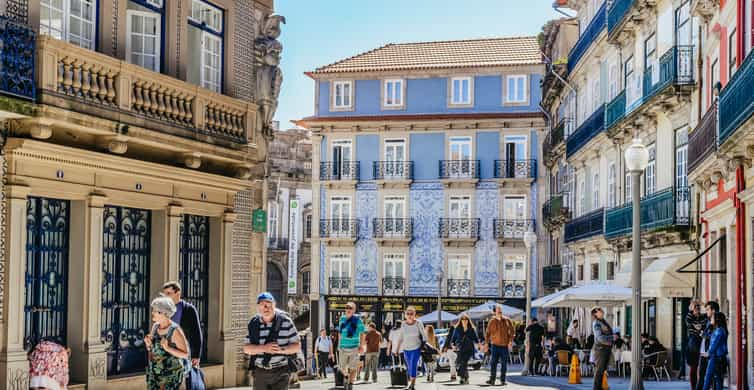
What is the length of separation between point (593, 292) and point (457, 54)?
29935 millimetres

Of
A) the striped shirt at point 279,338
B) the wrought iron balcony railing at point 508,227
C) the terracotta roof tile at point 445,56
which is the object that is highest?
the terracotta roof tile at point 445,56

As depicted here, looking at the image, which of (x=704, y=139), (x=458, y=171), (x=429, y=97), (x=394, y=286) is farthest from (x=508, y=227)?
(x=704, y=139)

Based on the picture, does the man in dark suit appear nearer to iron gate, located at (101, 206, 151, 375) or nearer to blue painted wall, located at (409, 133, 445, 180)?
iron gate, located at (101, 206, 151, 375)

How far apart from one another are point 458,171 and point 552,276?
940 cm

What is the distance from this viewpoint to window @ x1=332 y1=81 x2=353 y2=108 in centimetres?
5791

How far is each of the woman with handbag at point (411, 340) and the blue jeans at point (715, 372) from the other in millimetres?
5775

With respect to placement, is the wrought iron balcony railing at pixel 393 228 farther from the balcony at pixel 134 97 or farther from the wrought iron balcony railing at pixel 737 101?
the wrought iron balcony railing at pixel 737 101

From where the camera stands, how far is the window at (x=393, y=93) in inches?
2266

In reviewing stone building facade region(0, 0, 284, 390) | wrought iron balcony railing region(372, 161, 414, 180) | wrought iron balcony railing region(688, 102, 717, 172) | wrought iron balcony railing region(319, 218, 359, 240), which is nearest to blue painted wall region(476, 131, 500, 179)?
wrought iron balcony railing region(372, 161, 414, 180)

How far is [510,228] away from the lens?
56.0m

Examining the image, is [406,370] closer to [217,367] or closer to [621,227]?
[217,367]

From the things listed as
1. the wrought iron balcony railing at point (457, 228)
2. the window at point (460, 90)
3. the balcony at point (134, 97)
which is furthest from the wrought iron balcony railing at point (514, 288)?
the balcony at point (134, 97)

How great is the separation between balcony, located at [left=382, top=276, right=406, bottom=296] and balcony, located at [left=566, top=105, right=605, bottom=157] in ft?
48.0

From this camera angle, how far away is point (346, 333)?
22.3 meters
